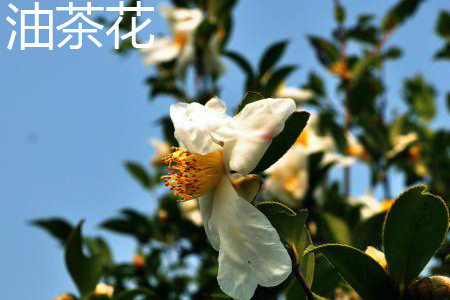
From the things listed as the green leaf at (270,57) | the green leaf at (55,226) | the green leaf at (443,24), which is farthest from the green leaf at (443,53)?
the green leaf at (55,226)

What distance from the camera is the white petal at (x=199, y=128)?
0.70m

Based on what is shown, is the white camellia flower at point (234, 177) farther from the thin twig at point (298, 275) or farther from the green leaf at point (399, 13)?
the green leaf at point (399, 13)

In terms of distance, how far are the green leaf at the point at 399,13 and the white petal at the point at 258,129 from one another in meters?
2.06

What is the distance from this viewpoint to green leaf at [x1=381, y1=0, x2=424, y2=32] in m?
2.51

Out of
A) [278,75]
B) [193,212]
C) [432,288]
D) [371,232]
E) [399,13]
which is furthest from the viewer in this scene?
[399,13]

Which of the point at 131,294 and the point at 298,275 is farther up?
the point at 298,275

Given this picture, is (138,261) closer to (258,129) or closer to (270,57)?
(270,57)

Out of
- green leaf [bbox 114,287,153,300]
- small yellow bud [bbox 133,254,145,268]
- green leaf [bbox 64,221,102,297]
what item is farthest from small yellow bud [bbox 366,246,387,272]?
small yellow bud [bbox 133,254,145,268]

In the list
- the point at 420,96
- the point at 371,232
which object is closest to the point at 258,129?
the point at 371,232

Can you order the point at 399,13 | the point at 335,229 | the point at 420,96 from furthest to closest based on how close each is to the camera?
the point at 420,96 → the point at 399,13 → the point at 335,229

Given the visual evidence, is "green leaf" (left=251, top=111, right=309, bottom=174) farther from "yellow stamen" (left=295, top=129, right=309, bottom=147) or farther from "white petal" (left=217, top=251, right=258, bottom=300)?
"yellow stamen" (left=295, top=129, right=309, bottom=147)

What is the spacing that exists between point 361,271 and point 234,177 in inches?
7.7

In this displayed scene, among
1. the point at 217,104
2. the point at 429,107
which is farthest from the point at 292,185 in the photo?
the point at 429,107

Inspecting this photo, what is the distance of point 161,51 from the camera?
97.0 inches
